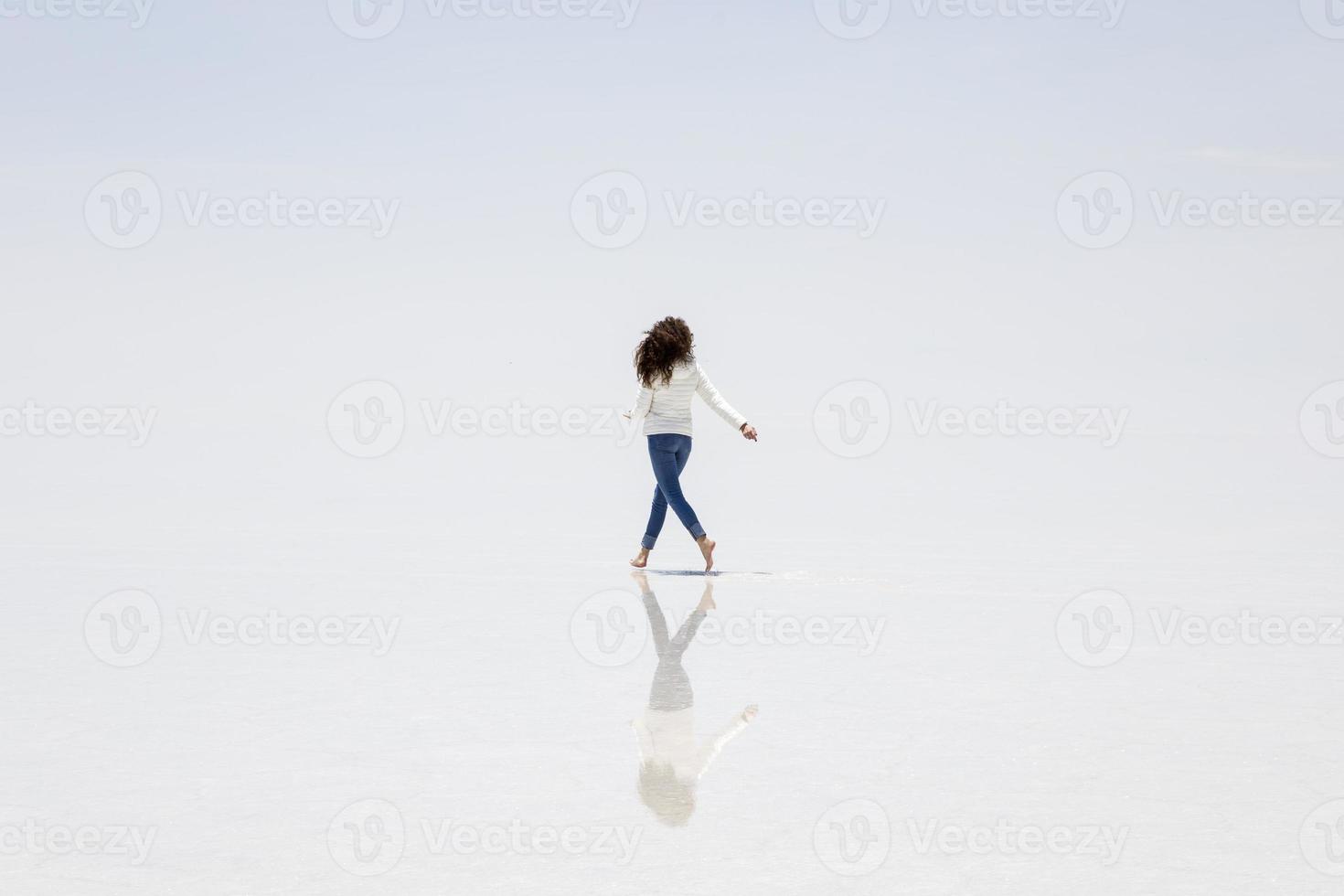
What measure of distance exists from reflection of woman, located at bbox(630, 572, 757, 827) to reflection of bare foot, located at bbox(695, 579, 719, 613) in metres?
1.20

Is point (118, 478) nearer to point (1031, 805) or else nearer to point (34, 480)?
point (34, 480)

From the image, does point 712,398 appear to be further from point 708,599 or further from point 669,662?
point 669,662

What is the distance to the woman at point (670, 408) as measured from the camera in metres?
10.3

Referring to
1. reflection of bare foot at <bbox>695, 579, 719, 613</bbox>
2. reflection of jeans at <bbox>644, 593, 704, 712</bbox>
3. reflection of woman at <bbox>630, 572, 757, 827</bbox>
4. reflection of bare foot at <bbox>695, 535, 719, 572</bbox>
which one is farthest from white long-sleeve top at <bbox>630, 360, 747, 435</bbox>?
reflection of woman at <bbox>630, 572, 757, 827</bbox>

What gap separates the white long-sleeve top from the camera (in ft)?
34.2

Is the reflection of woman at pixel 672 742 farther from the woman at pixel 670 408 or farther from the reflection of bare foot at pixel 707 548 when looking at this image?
the woman at pixel 670 408

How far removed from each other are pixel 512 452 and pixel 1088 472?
433 inches

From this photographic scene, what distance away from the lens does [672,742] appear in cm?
567

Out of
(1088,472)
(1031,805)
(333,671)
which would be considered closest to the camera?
(1031,805)

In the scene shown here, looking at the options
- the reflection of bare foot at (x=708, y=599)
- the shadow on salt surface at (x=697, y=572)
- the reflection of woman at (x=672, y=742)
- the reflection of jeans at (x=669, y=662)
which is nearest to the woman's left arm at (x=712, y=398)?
the shadow on salt surface at (x=697, y=572)

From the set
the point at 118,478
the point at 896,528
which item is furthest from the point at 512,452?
the point at 896,528

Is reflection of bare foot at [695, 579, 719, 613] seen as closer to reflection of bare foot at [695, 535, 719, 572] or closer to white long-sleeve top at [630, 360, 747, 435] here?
reflection of bare foot at [695, 535, 719, 572]

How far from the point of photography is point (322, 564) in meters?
10.9

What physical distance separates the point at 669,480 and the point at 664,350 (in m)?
1.01
